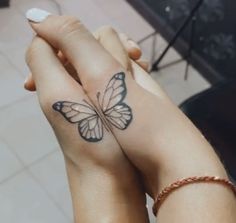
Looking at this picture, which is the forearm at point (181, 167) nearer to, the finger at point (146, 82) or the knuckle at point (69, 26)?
the finger at point (146, 82)

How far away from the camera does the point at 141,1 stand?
7.52ft

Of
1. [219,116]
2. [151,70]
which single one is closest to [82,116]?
[219,116]

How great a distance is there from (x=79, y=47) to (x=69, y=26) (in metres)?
0.05

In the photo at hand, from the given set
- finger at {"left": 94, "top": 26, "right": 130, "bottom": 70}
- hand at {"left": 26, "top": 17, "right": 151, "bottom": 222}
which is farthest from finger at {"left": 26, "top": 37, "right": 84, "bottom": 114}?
finger at {"left": 94, "top": 26, "right": 130, "bottom": 70}

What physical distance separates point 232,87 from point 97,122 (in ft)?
1.65

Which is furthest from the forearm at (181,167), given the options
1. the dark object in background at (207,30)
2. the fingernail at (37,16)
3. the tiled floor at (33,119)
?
the dark object in background at (207,30)

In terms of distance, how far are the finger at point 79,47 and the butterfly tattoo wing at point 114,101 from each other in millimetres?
24

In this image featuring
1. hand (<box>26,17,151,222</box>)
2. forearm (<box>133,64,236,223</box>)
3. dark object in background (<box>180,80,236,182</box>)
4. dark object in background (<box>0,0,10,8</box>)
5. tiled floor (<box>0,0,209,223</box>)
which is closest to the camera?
forearm (<box>133,64,236,223</box>)

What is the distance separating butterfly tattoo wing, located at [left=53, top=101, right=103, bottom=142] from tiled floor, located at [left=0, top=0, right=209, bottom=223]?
0.77 m

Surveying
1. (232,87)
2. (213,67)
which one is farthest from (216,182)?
(213,67)

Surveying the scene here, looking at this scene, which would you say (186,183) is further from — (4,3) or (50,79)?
(4,3)

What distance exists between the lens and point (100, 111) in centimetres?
82

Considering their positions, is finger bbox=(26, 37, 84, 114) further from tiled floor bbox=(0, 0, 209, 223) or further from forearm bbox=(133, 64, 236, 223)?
tiled floor bbox=(0, 0, 209, 223)

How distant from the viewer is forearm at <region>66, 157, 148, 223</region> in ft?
2.48
